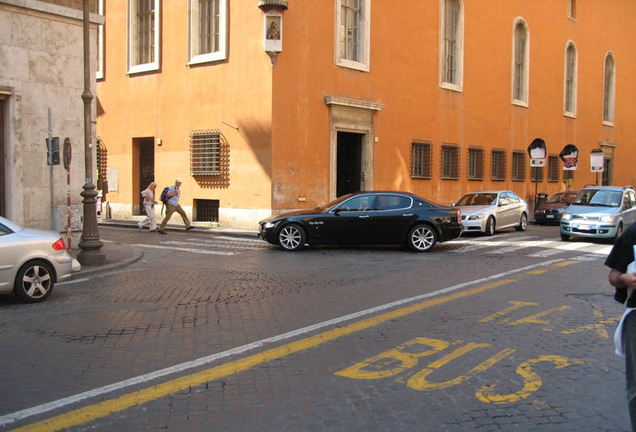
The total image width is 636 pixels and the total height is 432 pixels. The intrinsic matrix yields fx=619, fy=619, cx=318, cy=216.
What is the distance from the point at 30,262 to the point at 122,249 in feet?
20.7

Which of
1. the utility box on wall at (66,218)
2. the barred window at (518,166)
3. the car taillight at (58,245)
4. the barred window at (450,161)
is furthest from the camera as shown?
the barred window at (518,166)

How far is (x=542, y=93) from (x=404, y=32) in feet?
43.9

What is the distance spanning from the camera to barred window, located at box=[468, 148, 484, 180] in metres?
29.0

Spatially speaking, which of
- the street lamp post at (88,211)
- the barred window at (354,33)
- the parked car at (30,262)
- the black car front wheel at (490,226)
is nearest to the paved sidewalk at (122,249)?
the street lamp post at (88,211)

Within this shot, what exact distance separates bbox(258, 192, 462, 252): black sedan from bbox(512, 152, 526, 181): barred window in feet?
60.3

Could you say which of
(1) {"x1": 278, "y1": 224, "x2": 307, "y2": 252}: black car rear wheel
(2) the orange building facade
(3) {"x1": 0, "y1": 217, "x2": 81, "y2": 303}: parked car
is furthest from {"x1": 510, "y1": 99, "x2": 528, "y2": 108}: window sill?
(3) {"x1": 0, "y1": 217, "x2": 81, "y2": 303}: parked car

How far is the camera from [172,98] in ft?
76.7

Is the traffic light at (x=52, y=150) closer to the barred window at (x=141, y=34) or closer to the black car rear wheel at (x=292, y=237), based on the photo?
the black car rear wheel at (x=292, y=237)

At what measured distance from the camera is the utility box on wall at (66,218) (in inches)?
537

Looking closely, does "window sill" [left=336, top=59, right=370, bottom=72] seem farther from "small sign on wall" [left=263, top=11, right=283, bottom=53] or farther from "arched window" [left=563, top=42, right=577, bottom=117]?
"arched window" [left=563, top=42, right=577, bottom=117]

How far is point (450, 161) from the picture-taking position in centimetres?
2773

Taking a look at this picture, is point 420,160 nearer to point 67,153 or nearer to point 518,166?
point 518,166

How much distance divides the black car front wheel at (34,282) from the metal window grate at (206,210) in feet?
42.4

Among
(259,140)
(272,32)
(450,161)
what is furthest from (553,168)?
(272,32)
